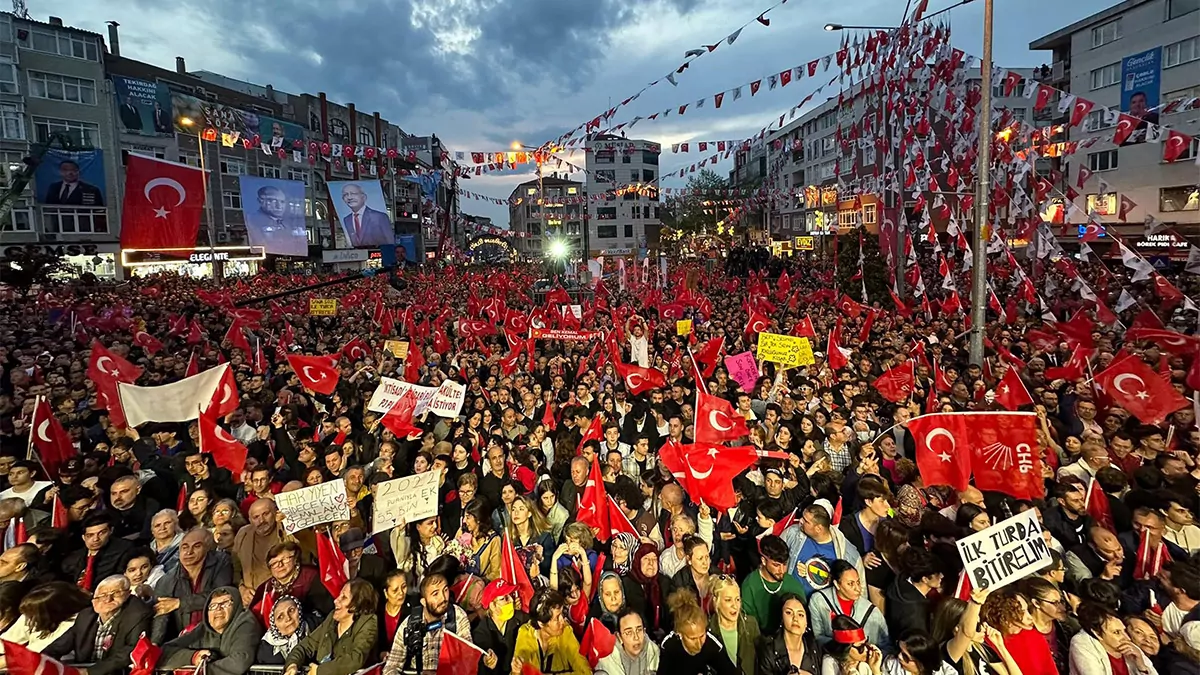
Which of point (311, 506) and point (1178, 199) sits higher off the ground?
point (1178, 199)

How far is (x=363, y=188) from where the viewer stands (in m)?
36.2

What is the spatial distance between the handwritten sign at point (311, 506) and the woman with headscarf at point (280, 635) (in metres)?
1.20

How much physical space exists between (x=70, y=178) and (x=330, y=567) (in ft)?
133

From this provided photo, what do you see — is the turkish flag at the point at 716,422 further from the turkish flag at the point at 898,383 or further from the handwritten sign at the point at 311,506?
the handwritten sign at the point at 311,506

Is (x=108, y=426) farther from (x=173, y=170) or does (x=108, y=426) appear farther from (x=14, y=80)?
(x=14, y=80)

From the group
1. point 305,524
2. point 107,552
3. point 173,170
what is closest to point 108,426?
point 107,552

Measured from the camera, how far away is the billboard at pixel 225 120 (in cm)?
3875

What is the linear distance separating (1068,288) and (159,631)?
82.9ft

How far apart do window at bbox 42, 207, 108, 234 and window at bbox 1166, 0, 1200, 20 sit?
56736 millimetres

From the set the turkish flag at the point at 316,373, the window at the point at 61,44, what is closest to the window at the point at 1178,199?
the turkish flag at the point at 316,373

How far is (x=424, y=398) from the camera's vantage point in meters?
8.43

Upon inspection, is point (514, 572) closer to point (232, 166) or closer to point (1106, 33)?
point (1106, 33)

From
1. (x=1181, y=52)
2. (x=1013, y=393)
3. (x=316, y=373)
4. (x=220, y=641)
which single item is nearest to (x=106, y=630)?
(x=220, y=641)

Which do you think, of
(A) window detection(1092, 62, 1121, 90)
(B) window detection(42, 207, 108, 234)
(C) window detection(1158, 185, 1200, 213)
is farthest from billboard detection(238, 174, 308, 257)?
(A) window detection(1092, 62, 1121, 90)
